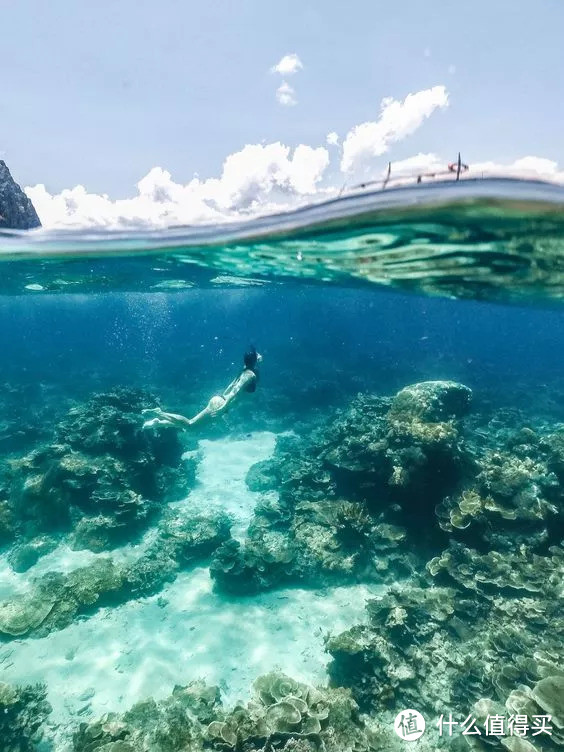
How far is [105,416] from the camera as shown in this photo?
14.0m

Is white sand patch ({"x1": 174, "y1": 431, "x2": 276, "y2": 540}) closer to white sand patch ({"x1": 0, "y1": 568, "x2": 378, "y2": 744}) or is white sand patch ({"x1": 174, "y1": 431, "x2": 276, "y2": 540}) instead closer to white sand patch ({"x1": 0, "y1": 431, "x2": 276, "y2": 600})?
white sand patch ({"x1": 0, "y1": 431, "x2": 276, "y2": 600})

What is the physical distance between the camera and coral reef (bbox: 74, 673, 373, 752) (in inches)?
205

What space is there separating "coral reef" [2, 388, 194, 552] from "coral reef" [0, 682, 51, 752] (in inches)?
186

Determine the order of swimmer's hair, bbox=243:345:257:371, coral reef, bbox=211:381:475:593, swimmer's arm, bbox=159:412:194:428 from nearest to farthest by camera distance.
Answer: coral reef, bbox=211:381:475:593
swimmer's hair, bbox=243:345:257:371
swimmer's arm, bbox=159:412:194:428

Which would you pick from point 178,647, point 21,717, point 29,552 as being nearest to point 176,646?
point 178,647

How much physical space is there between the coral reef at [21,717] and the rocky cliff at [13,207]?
10.8 m

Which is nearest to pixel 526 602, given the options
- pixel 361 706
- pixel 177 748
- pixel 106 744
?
pixel 361 706

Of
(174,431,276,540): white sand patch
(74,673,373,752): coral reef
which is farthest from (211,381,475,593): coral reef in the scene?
(74,673,373,752): coral reef

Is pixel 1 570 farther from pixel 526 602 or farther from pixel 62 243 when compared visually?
pixel 526 602

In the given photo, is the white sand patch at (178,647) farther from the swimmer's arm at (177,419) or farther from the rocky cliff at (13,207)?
the rocky cliff at (13,207)

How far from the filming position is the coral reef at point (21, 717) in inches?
238

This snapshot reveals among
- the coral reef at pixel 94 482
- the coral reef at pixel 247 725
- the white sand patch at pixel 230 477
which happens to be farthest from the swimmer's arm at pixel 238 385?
the coral reef at pixel 247 725

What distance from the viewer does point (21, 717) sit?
629cm

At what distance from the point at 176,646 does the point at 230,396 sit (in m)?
6.20
